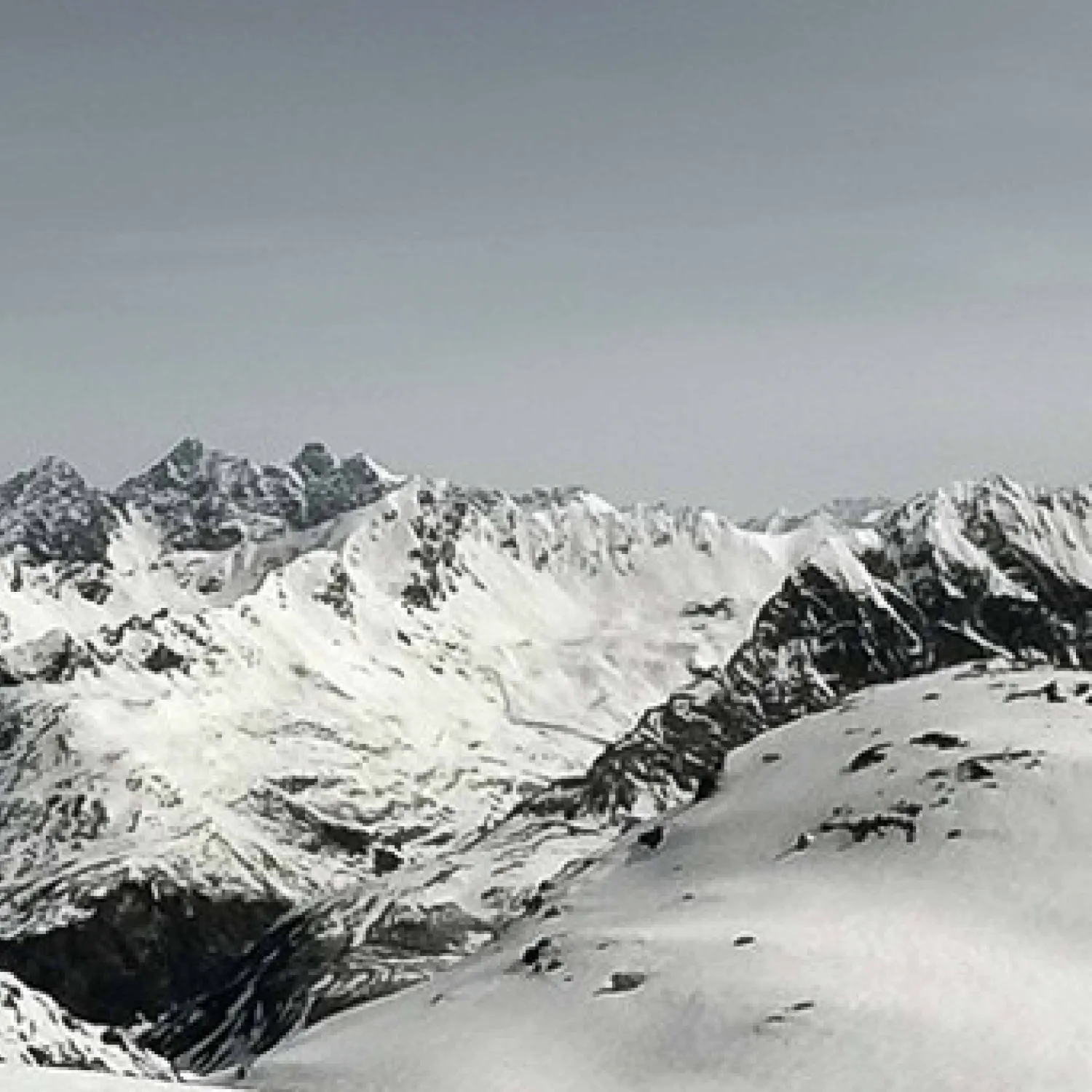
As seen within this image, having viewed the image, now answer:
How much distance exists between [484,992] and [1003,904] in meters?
23.6

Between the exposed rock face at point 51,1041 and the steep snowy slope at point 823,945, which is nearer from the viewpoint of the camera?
the steep snowy slope at point 823,945

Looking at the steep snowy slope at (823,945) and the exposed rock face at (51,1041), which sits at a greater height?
the steep snowy slope at (823,945)

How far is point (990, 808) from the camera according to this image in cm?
8656

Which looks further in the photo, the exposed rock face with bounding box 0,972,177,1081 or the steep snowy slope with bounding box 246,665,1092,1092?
the exposed rock face with bounding box 0,972,177,1081

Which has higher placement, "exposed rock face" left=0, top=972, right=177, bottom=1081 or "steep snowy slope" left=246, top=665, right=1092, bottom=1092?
"steep snowy slope" left=246, top=665, right=1092, bottom=1092

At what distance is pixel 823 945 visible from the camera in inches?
2840

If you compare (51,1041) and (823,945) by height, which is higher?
(823,945)

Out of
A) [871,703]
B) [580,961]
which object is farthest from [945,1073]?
[871,703]

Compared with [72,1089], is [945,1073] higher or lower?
lower

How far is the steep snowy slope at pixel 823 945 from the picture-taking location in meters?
62.4

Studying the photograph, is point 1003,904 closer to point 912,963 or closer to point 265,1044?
point 912,963

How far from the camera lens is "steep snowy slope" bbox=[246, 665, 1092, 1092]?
62.4m

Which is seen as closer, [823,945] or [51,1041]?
[823,945]

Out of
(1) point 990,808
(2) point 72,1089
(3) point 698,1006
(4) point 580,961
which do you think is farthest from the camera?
(1) point 990,808
